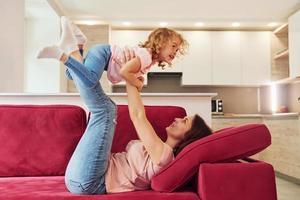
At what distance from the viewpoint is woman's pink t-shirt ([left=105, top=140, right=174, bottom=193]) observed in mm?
1533

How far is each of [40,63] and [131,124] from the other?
357cm

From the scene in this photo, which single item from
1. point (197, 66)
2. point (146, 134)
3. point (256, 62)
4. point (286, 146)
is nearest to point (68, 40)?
point (146, 134)

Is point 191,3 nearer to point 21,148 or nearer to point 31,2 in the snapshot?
point 31,2

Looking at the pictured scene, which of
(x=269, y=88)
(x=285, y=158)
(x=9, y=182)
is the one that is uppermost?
Answer: (x=269, y=88)

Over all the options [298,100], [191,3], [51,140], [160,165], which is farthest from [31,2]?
[298,100]

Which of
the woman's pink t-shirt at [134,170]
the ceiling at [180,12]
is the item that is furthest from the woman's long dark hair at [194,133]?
the ceiling at [180,12]

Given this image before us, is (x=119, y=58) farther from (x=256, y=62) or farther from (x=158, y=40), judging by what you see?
(x=256, y=62)

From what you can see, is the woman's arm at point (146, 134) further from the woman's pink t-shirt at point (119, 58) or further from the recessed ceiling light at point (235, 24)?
the recessed ceiling light at point (235, 24)

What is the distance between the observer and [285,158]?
15.7 feet

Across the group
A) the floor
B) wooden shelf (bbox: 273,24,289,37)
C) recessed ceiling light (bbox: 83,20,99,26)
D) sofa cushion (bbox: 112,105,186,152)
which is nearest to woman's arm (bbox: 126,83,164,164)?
sofa cushion (bbox: 112,105,186,152)

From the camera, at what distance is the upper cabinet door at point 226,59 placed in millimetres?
6008

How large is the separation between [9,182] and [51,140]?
14.0 inches

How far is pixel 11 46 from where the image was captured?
352 cm

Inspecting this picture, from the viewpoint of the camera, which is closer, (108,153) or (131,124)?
(108,153)
